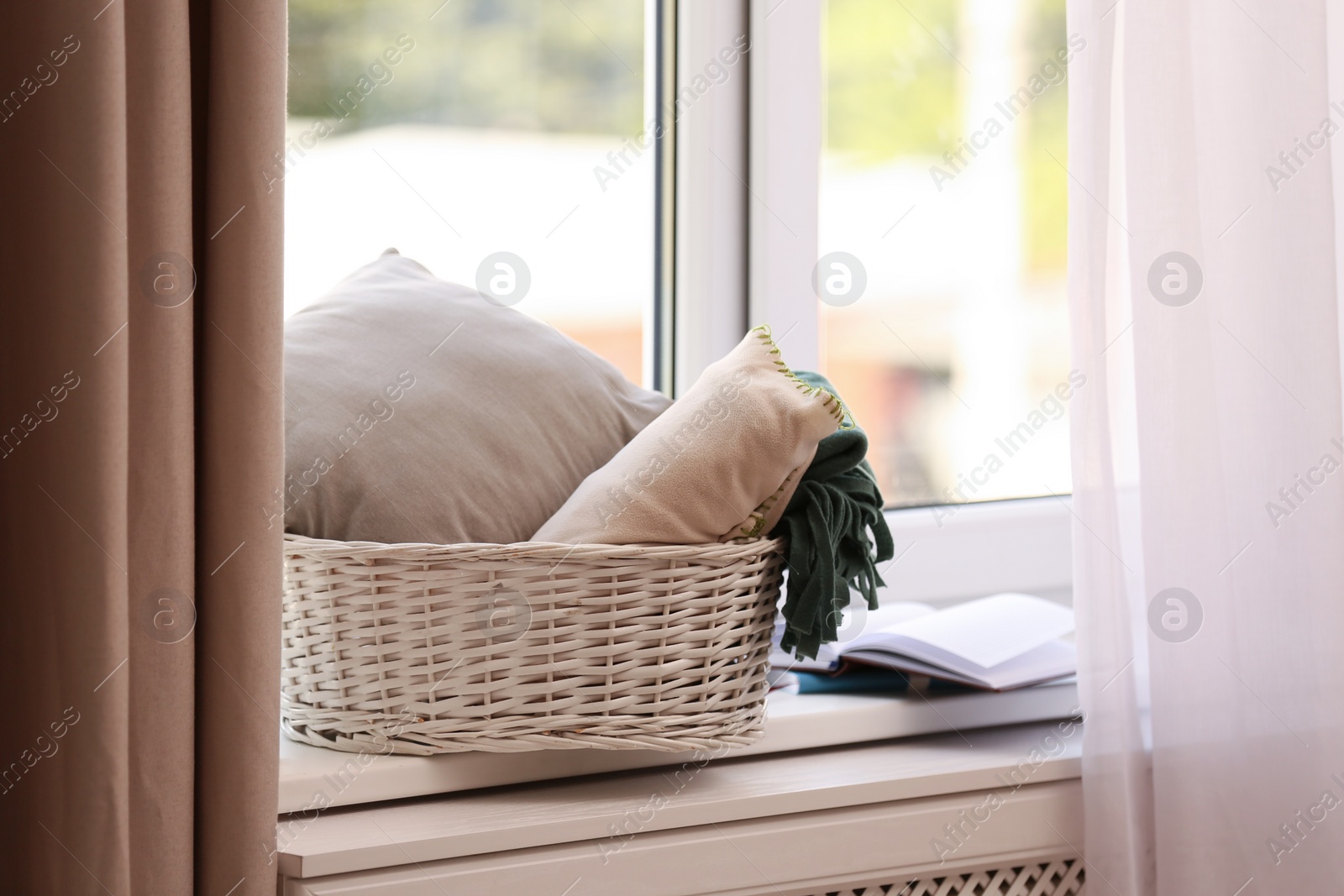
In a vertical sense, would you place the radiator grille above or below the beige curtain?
below

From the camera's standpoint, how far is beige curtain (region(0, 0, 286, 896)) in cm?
68

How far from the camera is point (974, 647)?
107 cm

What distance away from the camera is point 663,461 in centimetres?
83

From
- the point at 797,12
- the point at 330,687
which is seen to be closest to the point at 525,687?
the point at 330,687

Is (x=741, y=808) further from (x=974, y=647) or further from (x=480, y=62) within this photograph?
(x=480, y=62)

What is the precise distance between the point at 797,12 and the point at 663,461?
0.72m

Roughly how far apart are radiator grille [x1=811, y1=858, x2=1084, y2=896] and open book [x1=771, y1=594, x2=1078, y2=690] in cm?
16

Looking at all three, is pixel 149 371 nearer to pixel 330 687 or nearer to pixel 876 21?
pixel 330 687

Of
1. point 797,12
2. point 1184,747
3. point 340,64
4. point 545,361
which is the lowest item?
point 1184,747

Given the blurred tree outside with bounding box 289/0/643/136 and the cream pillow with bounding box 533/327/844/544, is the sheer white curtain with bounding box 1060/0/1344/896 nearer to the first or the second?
the cream pillow with bounding box 533/327/844/544

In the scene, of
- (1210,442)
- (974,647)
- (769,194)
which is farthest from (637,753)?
(769,194)

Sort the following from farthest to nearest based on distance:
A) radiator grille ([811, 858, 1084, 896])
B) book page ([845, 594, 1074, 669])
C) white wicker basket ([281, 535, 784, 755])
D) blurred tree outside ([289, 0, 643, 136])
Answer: blurred tree outside ([289, 0, 643, 136]) < book page ([845, 594, 1074, 669]) < radiator grille ([811, 858, 1084, 896]) < white wicker basket ([281, 535, 784, 755])

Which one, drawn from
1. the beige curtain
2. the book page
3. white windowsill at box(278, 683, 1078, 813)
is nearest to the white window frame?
the book page

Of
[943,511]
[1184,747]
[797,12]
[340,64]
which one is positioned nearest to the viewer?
[1184,747]
